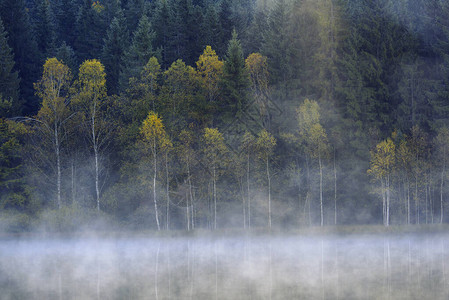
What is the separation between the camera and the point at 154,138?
165 ft

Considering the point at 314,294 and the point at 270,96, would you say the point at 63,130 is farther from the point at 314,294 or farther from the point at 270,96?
the point at 314,294

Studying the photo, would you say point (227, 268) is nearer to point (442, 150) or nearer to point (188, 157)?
point (188, 157)

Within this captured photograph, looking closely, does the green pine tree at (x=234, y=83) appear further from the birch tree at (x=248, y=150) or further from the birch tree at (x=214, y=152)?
the birch tree at (x=214, y=152)

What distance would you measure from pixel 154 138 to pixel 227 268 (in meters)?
18.9

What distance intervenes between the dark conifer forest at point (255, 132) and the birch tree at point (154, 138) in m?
0.12

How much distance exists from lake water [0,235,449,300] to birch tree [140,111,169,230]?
203 inches

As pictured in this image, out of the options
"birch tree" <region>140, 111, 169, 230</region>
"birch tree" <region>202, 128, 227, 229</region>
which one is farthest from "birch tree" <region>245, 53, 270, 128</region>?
"birch tree" <region>140, 111, 169, 230</region>

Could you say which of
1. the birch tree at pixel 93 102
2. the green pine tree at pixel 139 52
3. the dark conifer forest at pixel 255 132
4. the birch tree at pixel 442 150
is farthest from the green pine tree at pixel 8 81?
the birch tree at pixel 442 150

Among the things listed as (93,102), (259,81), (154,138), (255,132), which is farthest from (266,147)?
(93,102)

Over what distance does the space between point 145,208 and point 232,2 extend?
32818 millimetres

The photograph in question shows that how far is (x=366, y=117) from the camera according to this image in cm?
5675

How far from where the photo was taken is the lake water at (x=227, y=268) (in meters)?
27.0

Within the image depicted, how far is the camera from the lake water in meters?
27.0

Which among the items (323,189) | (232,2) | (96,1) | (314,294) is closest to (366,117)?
(323,189)
